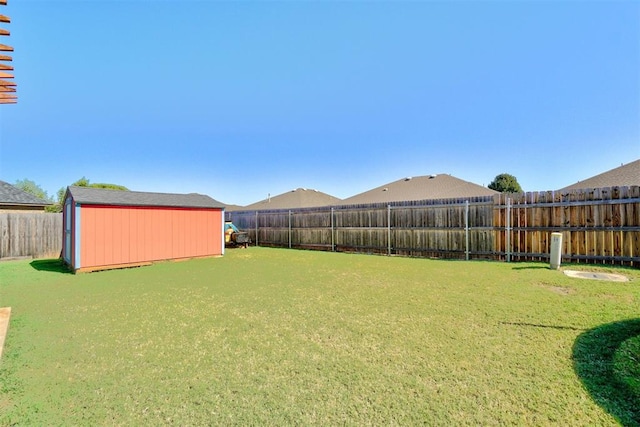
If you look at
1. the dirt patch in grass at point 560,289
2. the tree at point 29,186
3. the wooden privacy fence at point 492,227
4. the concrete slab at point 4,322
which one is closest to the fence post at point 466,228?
the wooden privacy fence at point 492,227

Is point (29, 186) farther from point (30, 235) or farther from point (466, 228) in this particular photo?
point (466, 228)

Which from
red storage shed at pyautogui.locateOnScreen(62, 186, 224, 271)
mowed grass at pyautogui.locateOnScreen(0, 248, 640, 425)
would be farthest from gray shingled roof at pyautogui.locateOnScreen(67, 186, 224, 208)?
mowed grass at pyautogui.locateOnScreen(0, 248, 640, 425)

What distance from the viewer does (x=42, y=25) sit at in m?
5.69

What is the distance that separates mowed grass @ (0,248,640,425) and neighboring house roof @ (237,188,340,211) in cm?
1696

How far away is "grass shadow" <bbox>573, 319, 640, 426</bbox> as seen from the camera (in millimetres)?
1870

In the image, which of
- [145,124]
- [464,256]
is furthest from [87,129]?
[464,256]

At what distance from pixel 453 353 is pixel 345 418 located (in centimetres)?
146


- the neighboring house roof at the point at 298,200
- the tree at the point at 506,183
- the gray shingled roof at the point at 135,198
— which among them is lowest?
the gray shingled roof at the point at 135,198

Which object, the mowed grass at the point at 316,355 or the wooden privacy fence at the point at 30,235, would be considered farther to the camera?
the wooden privacy fence at the point at 30,235

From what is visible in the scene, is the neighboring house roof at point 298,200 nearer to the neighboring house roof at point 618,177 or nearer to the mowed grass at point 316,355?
the neighboring house roof at point 618,177

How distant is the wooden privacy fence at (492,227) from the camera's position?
268 inches

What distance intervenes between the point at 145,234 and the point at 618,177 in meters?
19.9

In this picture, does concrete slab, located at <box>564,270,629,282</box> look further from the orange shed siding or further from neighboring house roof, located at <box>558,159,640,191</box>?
the orange shed siding

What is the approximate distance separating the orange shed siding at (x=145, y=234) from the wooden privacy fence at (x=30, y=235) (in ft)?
16.5
